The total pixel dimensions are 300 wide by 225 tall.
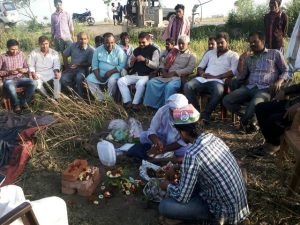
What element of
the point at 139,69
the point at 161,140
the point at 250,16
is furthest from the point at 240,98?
the point at 250,16

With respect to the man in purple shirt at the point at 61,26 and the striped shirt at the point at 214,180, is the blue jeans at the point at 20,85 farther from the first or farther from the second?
the striped shirt at the point at 214,180

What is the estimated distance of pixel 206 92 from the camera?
17.3 feet

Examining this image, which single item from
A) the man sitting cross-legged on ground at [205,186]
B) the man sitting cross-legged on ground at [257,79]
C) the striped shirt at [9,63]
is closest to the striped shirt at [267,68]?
the man sitting cross-legged on ground at [257,79]

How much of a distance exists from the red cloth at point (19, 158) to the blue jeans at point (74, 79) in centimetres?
202

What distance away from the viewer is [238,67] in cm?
507

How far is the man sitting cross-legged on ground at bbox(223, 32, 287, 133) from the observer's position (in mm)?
4605

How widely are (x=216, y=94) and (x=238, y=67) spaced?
54 cm

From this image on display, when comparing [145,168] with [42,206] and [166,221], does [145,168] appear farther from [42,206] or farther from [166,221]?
[42,206]

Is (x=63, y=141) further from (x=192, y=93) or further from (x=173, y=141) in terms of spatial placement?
(x=192, y=93)

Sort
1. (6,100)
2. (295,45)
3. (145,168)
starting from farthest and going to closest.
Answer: (6,100)
(295,45)
(145,168)

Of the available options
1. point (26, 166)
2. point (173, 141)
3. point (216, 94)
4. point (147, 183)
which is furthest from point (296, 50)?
point (26, 166)

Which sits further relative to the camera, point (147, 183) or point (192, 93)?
point (192, 93)

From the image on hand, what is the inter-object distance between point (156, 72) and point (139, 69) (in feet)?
1.12

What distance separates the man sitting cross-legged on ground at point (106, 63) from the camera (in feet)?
20.4
